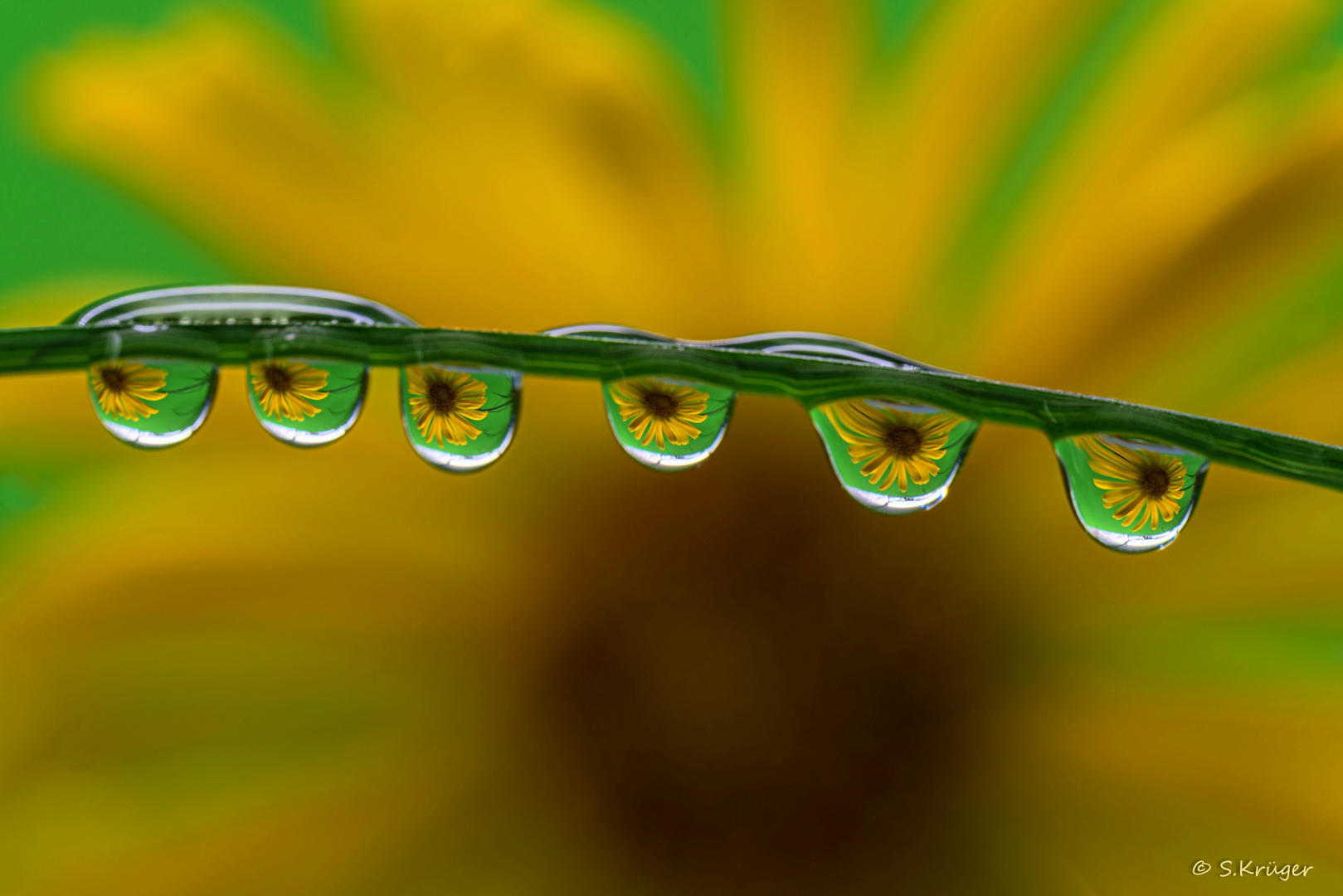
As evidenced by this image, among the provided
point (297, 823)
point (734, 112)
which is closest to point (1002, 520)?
point (734, 112)

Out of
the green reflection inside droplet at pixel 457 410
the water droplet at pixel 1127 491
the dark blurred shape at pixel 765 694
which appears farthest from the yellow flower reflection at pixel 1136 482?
the dark blurred shape at pixel 765 694

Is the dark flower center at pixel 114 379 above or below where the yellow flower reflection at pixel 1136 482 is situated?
above

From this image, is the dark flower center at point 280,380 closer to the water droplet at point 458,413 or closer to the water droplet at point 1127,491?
the water droplet at point 458,413

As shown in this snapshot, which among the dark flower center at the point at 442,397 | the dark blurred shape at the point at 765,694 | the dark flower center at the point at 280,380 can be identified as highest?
the dark flower center at the point at 280,380

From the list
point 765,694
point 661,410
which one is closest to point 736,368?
point 661,410

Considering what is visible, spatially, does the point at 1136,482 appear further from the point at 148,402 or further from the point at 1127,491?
the point at 148,402

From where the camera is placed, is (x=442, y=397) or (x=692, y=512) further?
(x=692, y=512)

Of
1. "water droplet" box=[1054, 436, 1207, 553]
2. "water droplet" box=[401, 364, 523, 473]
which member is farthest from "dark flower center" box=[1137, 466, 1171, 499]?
"water droplet" box=[401, 364, 523, 473]
